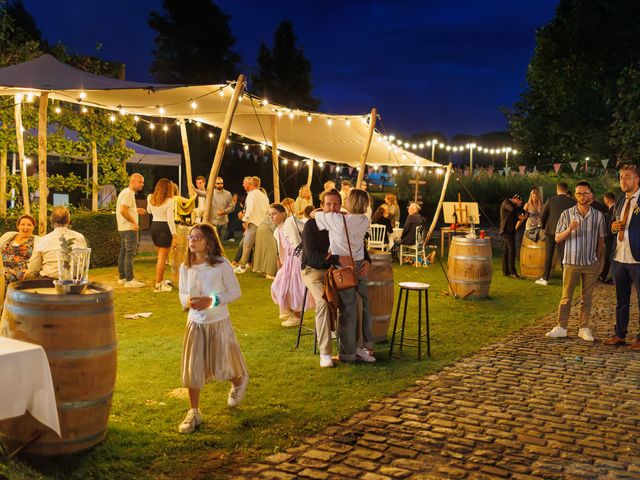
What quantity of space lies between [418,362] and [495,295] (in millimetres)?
4513

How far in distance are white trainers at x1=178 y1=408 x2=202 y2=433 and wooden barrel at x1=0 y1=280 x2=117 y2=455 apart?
23.7 inches

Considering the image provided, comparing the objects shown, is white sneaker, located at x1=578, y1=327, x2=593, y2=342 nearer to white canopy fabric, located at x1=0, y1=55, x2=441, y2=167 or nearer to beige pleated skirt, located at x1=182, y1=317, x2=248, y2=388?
white canopy fabric, located at x1=0, y1=55, x2=441, y2=167

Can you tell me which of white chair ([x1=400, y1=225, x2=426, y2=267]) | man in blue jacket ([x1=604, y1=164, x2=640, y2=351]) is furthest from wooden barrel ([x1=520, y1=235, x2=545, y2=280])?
man in blue jacket ([x1=604, y1=164, x2=640, y2=351])

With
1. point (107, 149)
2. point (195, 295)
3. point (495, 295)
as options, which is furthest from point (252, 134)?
point (195, 295)

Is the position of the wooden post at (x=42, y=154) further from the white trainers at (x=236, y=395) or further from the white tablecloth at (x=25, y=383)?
the white tablecloth at (x=25, y=383)

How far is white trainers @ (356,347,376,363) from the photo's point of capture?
6035 millimetres

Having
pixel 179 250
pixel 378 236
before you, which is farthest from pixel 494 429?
pixel 378 236

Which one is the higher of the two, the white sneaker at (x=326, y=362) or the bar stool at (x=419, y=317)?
the bar stool at (x=419, y=317)

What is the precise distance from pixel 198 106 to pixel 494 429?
7.67m

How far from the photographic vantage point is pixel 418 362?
20.1 ft

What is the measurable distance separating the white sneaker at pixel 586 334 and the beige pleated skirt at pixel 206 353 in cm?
442

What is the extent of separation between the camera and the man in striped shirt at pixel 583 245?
7.09 m

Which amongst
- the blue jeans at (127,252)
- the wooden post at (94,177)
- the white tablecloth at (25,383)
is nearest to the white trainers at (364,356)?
the white tablecloth at (25,383)

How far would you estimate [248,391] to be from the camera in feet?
16.8
